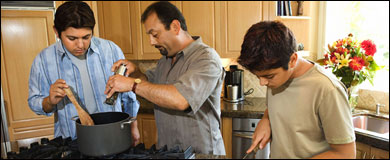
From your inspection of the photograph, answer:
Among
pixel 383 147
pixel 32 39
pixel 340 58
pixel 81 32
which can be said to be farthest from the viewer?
pixel 32 39

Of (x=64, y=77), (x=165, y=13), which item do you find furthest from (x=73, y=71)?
(x=165, y=13)

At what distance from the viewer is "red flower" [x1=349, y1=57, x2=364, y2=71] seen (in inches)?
72.2

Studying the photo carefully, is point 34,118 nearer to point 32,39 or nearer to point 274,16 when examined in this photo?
point 32,39

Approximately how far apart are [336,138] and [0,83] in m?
2.55

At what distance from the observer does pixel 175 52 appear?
1.27 m

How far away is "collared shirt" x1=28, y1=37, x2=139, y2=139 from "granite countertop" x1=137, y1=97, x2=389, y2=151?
3.45 ft

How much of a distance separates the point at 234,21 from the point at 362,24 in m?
1.11

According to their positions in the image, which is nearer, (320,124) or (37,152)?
(320,124)

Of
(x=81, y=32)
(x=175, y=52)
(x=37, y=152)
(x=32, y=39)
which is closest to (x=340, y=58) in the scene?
(x=175, y=52)

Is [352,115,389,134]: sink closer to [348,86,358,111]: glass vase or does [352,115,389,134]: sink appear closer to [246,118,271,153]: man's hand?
[348,86,358,111]: glass vase

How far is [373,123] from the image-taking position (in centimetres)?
200

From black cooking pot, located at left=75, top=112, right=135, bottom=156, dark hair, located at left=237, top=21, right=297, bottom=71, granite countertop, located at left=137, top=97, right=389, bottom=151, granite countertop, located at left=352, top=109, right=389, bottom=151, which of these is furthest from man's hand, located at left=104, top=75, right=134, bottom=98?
granite countertop, located at left=352, top=109, right=389, bottom=151

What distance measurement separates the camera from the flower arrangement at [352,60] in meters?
1.84

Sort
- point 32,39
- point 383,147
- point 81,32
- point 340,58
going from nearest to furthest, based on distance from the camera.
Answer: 1. point 81,32
2. point 383,147
3. point 340,58
4. point 32,39
